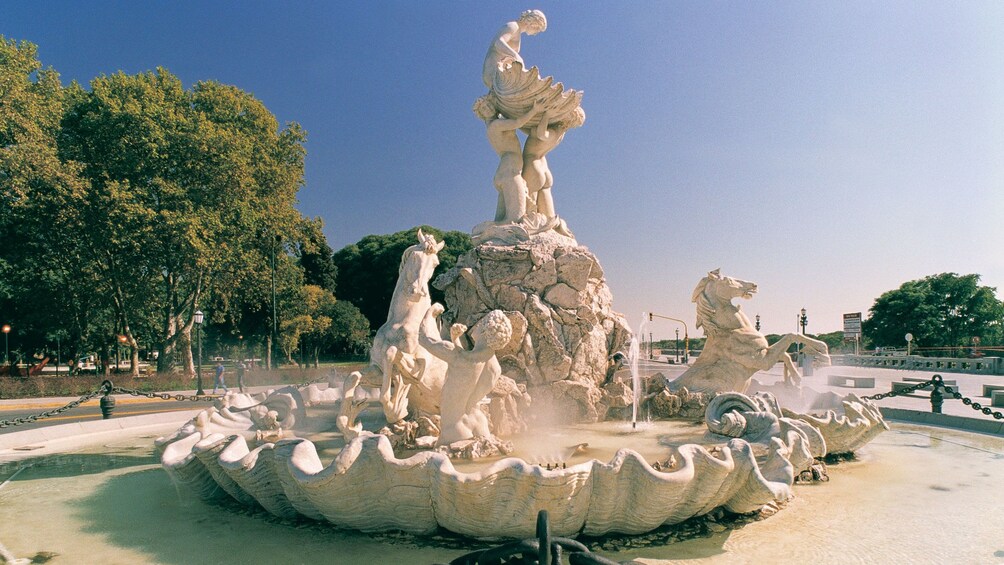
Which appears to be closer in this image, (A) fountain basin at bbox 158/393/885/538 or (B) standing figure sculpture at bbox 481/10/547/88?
(A) fountain basin at bbox 158/393/885/538

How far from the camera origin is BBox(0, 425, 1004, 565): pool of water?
4184mm

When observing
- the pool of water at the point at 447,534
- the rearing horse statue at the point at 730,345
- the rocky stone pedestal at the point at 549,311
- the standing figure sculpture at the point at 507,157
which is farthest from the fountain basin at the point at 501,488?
the standing figure sculpture at the point at 507,157

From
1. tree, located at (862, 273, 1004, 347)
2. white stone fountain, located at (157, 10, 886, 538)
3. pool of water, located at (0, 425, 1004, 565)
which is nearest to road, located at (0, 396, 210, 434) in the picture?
white stone fountain, located at (157, 10, 886, 538)

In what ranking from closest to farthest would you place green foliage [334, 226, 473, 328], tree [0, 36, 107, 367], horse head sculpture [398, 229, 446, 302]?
1. horse head sculpture [398, 229, 446, 302]
2. tree [0, 36, 107, 367]
3. green foliage [334, 226, 473, 328]

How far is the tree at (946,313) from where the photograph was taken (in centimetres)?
4319

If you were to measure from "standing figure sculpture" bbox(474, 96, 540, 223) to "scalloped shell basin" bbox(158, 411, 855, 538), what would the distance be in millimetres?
5891

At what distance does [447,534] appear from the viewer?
4.41 m

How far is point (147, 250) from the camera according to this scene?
21406mm

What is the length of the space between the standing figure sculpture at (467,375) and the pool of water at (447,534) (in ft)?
Result: 6.23

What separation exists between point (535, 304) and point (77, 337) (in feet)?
97.5

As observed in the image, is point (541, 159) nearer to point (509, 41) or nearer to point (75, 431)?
point (509, 41)

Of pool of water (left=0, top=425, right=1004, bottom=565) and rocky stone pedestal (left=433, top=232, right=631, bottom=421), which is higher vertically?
rocky stone pedestal (left=433, top=232, right=631, bottom=421)

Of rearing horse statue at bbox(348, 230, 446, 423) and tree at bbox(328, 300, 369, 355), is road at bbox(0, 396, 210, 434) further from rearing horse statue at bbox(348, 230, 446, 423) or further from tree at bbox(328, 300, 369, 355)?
tree at bbox(328, 300, 369, 355)

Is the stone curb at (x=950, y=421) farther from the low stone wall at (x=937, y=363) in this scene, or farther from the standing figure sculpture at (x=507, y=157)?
the low stone wall at (x=937, y=363)
